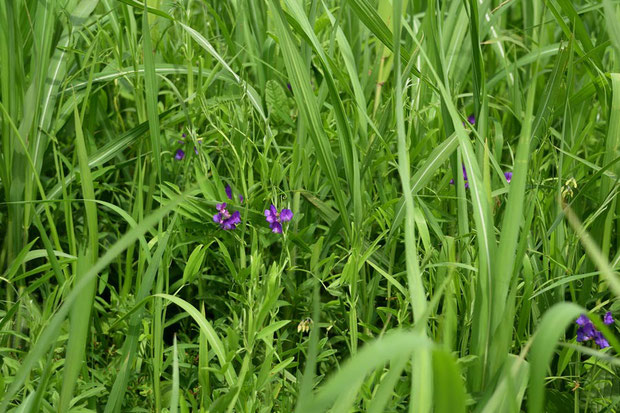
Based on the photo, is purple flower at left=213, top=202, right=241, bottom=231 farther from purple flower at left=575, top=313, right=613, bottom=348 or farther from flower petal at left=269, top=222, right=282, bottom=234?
purple flower at left=575, top=313, right=613, bottom=348

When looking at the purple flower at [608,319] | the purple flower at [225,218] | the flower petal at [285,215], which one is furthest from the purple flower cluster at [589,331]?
the purple flower at [225,218]

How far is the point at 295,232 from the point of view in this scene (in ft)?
6.16

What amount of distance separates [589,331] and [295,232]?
73 cm

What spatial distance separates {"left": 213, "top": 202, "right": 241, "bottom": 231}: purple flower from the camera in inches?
68.3

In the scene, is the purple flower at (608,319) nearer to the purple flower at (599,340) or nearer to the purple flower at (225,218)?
the purple flower at (599,340)

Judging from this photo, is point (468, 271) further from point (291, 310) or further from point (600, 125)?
point (600, 125)

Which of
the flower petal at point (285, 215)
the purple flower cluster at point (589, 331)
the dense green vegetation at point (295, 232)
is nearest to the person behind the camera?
the dense green vegetation at point (295, 232)

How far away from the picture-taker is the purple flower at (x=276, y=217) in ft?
5.61

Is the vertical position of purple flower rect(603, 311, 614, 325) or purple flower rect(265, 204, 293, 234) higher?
purple flower rect(265, 204, 293, 234)

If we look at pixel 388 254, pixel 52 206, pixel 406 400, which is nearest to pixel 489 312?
pixel 406 400

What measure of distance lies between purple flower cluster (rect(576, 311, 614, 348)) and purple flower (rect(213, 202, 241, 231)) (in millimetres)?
795

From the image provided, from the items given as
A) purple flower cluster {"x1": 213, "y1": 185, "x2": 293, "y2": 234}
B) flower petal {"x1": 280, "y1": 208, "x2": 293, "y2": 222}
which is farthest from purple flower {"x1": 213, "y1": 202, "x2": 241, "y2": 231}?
flower petal {"x1": 280, "y1": 208, "x2": 293, "y2": 222}

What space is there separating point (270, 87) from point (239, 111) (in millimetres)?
194

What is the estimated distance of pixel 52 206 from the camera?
1990mm
